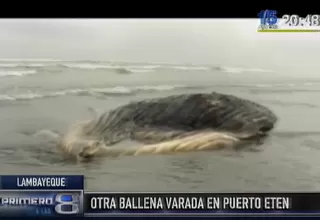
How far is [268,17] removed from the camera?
1.28 metres

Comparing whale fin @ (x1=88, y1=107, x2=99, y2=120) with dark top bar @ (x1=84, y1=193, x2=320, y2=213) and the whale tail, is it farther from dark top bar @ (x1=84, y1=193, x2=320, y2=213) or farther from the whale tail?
dark top bar @ (x1=84, y1=193, x2=320, y2=213)

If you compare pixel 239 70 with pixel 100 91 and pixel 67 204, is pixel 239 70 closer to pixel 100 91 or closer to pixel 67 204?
pixel 100 91

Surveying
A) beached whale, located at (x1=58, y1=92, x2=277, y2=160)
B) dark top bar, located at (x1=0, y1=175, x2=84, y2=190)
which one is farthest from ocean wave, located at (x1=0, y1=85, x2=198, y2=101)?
dark top bar, located at (x1=0, y1=175, x2=84, y2=190)

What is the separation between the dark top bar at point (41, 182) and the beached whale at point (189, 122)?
0.12 metres

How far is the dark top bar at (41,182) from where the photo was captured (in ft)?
4.40

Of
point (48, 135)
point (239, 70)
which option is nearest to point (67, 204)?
point (48, 135)

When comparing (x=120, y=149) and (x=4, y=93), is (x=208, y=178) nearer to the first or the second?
(x=120, y=149)

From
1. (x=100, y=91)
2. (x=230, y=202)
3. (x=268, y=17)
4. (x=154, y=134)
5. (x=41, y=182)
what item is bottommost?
(x=230, y=202)

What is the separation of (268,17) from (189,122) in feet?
1.37
